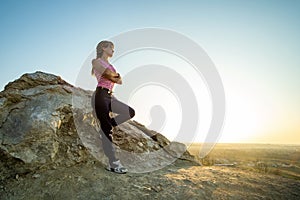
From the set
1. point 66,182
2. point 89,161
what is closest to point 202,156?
point 89,161

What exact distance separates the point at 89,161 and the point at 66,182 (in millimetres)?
1120

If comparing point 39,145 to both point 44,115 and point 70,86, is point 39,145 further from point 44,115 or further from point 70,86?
point 70,86

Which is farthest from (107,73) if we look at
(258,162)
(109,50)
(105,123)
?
(258,162)

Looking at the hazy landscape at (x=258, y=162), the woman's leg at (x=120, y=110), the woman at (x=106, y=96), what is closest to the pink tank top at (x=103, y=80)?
the woman at (x=106, y=96)

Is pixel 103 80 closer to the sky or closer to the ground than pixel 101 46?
closer to the ground

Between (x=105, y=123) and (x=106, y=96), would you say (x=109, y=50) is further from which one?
(x=105, y=123)

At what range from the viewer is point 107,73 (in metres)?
6.13

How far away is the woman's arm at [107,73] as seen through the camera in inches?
241

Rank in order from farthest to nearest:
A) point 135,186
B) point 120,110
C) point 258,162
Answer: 1. point 258,162
2. point 120,110
3. point 135,186

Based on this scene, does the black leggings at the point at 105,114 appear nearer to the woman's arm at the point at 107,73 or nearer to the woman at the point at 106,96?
the woman at the point at 106,96

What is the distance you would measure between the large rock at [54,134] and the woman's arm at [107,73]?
1696 millimetres

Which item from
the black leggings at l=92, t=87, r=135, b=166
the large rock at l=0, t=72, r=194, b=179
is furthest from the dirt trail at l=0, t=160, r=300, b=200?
the black leggings at l=92, t=87, r=135, b=166

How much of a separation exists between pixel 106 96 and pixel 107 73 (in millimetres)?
633

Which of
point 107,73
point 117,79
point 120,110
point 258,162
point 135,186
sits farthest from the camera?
point 258,162
